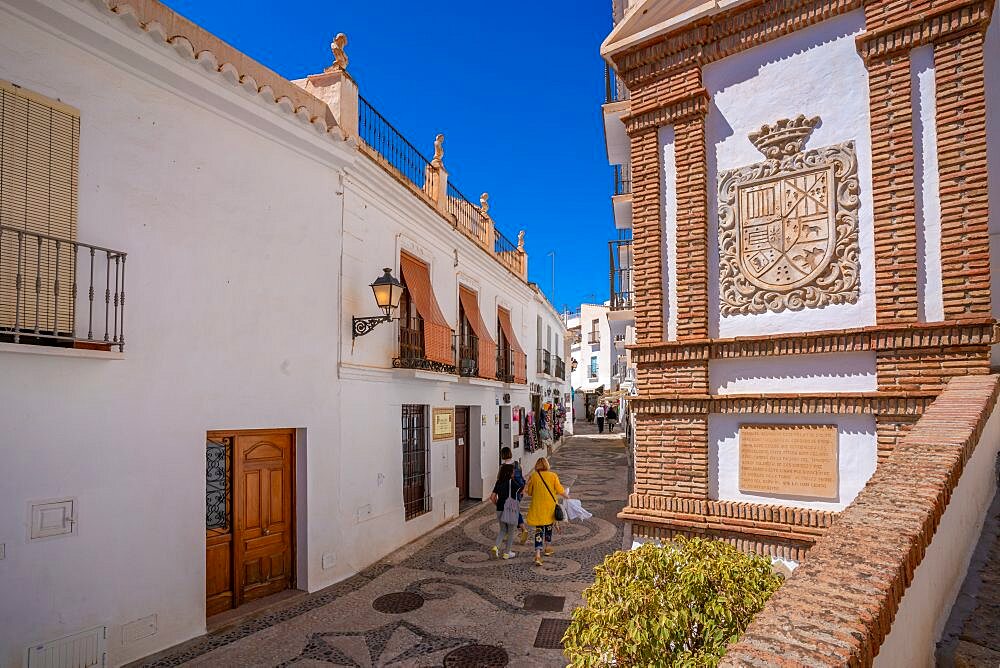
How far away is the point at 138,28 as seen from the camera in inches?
225

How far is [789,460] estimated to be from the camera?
5465 millimetres

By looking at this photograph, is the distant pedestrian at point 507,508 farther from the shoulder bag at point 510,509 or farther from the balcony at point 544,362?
the balcony at point 544,362

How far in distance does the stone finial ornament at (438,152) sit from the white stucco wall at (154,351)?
4459mm

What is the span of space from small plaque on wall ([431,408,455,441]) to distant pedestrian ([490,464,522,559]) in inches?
88.0

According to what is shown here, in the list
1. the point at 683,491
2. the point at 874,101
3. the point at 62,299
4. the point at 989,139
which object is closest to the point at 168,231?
the point at 62,299

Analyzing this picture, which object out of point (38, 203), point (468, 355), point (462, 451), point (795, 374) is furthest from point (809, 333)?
point (462, 451)

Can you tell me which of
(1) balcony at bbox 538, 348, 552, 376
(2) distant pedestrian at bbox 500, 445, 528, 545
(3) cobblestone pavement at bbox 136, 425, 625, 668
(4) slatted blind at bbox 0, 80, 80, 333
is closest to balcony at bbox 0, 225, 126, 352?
(4) slatted blind at bbox 0, 80, 80, 333

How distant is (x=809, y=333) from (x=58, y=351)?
658cm

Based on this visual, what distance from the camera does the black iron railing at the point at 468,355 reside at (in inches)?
489

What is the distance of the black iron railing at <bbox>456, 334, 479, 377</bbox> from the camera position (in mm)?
12409

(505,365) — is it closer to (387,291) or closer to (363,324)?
(363,324)

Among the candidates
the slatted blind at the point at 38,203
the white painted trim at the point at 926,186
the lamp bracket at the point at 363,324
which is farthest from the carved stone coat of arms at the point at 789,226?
the slatted blind at the point at 38,203

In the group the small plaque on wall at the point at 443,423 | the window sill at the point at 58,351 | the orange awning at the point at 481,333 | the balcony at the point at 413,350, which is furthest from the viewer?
the orange awning at the point at 481,333

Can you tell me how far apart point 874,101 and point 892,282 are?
1.64 metres
